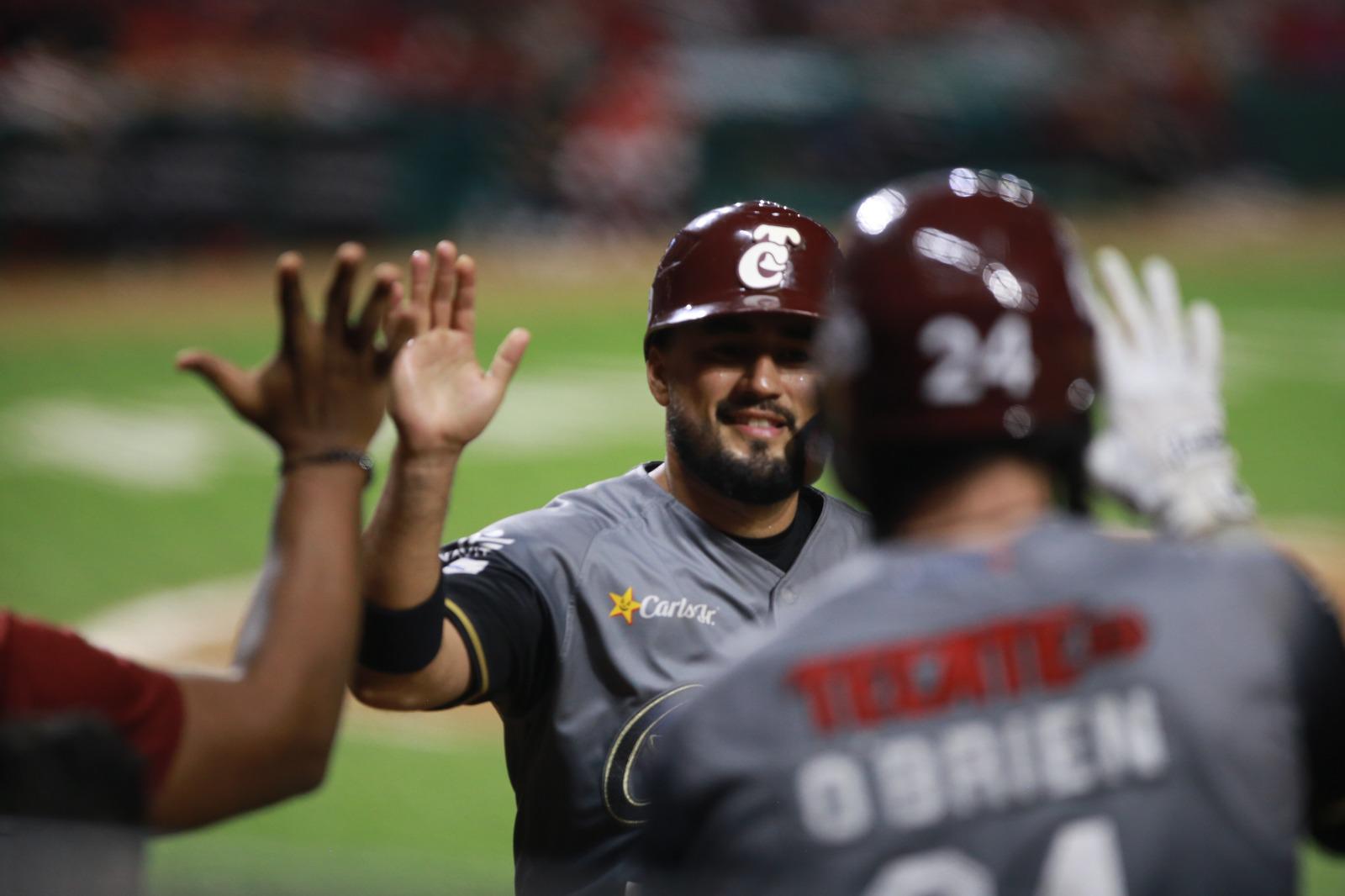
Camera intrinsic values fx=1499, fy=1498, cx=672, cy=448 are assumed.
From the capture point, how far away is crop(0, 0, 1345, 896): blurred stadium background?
11.3 metres

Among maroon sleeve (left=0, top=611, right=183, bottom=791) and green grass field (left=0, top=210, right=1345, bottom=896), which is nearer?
maroon sleeve (left=0, top=611, right=183, bottom=791)

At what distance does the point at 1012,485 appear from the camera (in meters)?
1.75

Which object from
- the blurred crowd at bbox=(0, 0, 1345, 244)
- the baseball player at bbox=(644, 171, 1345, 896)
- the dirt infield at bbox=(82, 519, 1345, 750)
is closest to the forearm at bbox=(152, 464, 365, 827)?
the baseball player at bbox=(644, 171, 1345, 896)

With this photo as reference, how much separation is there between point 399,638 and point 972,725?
3.97 ft

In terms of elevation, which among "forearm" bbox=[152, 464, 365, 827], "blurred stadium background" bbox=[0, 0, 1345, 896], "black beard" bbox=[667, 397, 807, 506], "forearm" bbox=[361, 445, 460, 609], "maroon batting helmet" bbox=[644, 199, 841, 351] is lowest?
"forearm" bbox=[152, 464, 365, 827]

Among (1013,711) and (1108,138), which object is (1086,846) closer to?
(1013,711)

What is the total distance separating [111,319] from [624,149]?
7.10 metres

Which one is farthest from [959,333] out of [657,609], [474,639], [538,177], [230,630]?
[538,177]

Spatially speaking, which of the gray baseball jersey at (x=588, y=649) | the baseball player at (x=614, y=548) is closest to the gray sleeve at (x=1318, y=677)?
the gray baseball jersey at (x=588, y=649)

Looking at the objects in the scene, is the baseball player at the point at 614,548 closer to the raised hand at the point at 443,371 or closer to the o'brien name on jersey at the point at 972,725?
the raised hand at the point at 443,371

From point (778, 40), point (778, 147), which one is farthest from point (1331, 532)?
point (778, 40)

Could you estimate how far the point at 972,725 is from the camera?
1620 millimetres

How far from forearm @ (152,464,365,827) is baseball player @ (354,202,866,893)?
488mm

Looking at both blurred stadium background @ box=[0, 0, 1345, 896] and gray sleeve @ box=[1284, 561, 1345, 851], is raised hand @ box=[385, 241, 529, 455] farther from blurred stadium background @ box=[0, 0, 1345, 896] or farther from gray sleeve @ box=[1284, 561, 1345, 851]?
blurred stadium background @ box=[0, 0, 1345, 896]
